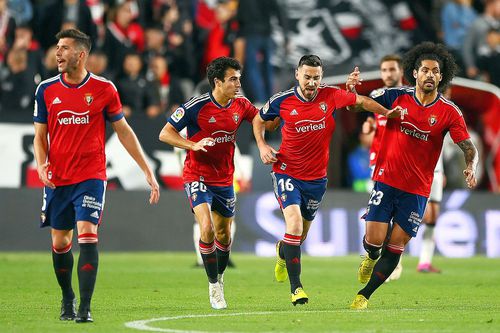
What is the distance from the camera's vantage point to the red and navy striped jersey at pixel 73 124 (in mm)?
10891

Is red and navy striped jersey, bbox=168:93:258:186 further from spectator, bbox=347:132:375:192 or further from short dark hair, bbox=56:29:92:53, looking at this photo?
spectator, bbox=347:132:375:192

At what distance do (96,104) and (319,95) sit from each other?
3.13 meters

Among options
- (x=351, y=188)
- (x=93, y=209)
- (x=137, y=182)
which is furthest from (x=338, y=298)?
(x=351, y=188)

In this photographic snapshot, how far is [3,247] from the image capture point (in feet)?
67.6

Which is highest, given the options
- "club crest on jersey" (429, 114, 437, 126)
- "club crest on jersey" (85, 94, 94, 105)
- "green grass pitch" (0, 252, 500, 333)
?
"club crest on jersey" (85, 94, 94, 105)

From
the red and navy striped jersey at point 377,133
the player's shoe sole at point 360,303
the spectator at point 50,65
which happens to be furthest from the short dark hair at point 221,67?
the spectator at point 50,65

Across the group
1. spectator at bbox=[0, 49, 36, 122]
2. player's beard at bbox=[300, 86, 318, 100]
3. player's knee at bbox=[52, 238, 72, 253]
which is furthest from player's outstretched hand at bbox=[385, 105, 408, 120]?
spectator at bbox=[0, 49, 36, 122]

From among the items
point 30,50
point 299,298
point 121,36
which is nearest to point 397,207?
point 299,298

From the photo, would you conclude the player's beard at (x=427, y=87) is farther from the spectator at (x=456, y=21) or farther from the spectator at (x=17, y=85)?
the spectator at (x=456, y=21)

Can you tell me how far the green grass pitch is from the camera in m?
10.6

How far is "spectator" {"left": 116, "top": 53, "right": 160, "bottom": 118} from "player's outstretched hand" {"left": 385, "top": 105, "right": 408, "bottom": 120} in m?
10.8

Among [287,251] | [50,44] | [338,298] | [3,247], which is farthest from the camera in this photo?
[50,44]

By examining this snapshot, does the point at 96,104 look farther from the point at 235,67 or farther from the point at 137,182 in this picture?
the point at 137,182

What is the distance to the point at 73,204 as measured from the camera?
1094 cm
